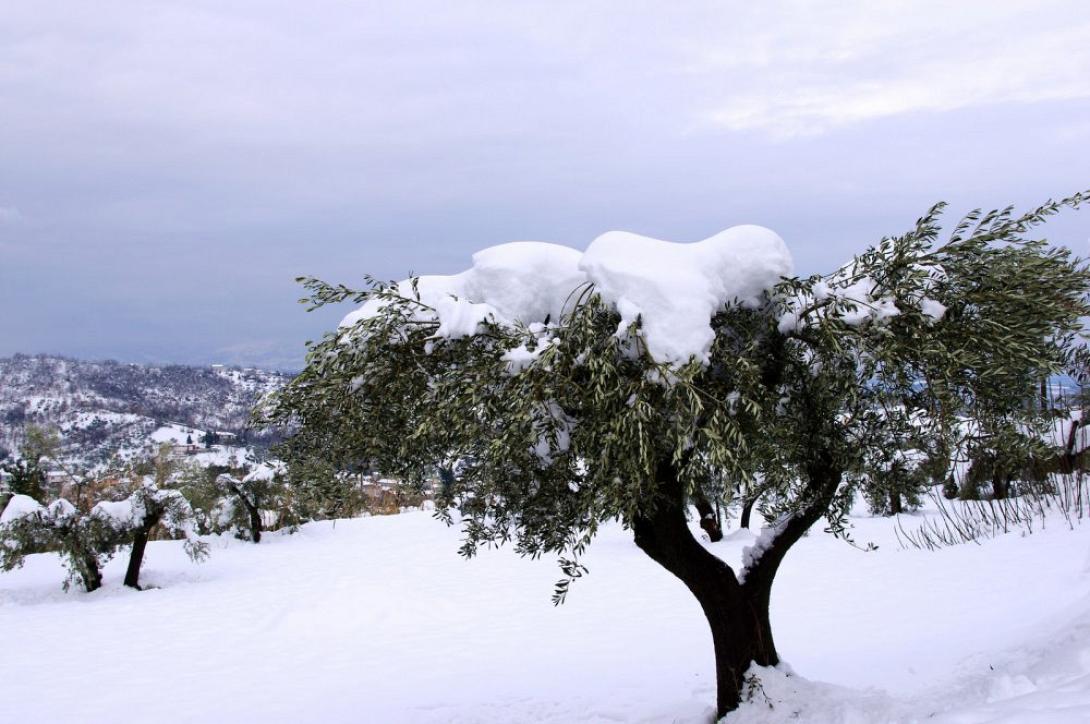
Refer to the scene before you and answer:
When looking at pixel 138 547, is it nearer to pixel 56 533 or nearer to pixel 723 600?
pixel 56 533

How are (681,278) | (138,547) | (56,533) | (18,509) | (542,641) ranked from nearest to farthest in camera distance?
(681,278), (542,641), (18,509), (56,533), (138,547)

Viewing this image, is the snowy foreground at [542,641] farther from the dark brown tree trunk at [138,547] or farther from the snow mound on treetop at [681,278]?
the snow mound on treetop at [681,278]

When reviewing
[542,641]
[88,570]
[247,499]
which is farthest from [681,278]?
[247,499]

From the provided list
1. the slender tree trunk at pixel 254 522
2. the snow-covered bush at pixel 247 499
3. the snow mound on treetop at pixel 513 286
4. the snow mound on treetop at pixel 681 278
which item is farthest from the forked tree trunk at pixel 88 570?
the snow mound on treetop at pixel 681 278

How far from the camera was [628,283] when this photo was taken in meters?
6.83

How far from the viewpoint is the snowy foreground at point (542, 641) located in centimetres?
1014

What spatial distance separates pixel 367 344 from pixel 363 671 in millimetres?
10971

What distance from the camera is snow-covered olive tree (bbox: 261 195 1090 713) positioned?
21.2 feet

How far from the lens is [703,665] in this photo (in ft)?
47.1

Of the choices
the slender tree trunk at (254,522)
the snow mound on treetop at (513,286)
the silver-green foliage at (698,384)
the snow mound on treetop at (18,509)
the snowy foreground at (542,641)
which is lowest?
the snowy foreground at (542,641)

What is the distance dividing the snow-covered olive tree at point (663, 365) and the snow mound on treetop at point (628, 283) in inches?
0.8

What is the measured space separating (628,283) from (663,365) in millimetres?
918

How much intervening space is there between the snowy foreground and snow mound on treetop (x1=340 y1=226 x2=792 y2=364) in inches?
159

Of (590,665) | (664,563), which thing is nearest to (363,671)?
(590,665)
